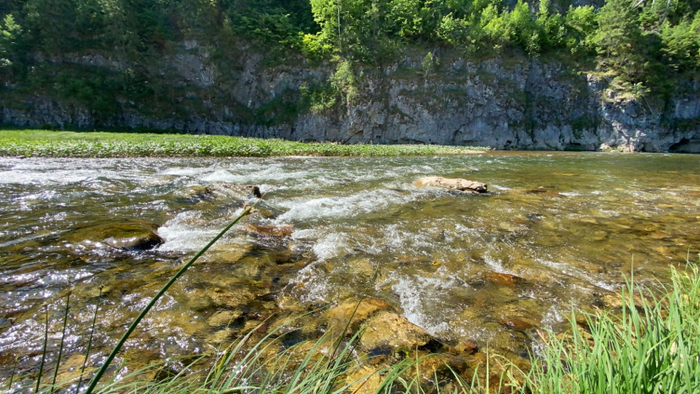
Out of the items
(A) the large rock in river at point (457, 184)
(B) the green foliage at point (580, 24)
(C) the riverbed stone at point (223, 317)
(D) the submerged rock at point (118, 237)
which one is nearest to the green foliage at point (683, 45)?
(B) the green foliage at point (580, 24)

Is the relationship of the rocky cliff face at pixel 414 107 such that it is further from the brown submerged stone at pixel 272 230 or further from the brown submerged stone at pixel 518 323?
the brown submerged stone at pixel 518 323

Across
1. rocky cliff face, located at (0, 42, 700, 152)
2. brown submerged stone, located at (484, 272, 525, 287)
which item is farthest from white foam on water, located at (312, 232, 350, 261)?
rocky cliff face, located at (0, 42, 700, 152)

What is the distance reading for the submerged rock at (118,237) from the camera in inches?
163

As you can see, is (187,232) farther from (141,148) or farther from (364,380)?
(141,148)

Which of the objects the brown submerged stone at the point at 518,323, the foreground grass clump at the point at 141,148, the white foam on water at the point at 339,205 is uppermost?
the foreground grass clump at the point at 141,148

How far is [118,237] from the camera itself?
4.27 m

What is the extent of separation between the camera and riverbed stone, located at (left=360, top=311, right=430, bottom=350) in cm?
245

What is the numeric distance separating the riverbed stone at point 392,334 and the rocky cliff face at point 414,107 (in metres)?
37.4

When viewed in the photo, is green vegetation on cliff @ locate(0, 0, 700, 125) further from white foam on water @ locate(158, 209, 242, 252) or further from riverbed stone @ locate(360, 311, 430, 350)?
riverbed stone @ locate(360, 311, 430, 350)

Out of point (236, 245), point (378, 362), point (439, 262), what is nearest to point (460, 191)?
point (439, 262)

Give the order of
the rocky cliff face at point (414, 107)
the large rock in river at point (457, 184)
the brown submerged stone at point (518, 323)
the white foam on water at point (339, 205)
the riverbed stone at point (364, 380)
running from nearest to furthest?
1. the riverbed stone at point (364, 380)
2. the brown submerged stone at point (518, 323)
3. the white foam on water at point (339, 205)
4. the large rock in river at point (457, 184)
5. the rocky cliff face at point (414, 107)

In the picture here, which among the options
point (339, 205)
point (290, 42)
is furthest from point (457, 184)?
point (290, 42)

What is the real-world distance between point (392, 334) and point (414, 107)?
38.8 m

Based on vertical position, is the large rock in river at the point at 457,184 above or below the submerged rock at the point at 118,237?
above
